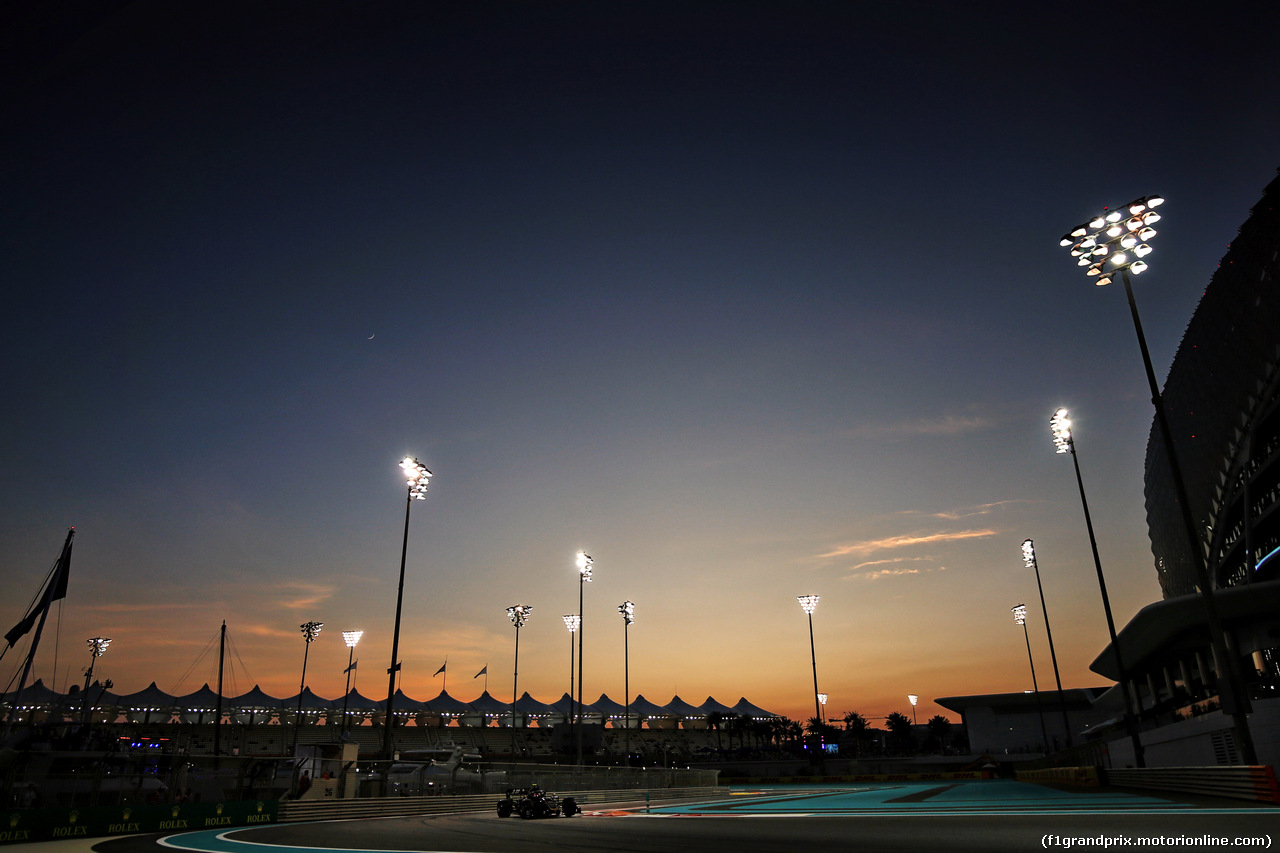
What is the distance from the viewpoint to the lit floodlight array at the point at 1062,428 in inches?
1384

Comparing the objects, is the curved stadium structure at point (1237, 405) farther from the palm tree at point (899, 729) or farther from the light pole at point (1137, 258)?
the palm tree at point (899, 729)

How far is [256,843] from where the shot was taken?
17.5m

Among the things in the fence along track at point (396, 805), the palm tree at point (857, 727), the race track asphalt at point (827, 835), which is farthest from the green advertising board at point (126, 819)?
the palm tree at point (857, 727)

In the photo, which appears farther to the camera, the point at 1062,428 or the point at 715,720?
the point at 715,720

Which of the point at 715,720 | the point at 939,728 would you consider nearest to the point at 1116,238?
the point at 715,720

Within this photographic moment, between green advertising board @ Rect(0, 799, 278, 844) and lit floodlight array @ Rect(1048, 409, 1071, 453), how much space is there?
38.0 meters

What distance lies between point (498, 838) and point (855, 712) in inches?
5909

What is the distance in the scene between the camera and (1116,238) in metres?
20.3

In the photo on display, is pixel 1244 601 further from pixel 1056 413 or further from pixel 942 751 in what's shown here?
pixel 942 751

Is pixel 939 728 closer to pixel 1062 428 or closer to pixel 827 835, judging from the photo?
pixel 1062 428

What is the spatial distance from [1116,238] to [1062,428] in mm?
17368

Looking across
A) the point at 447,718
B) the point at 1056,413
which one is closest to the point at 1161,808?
the point at 1056,413

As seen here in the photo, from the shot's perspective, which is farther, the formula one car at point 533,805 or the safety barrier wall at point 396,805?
the safety barrier wall at point 396,805

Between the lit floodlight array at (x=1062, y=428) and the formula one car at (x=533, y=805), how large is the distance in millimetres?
28394
